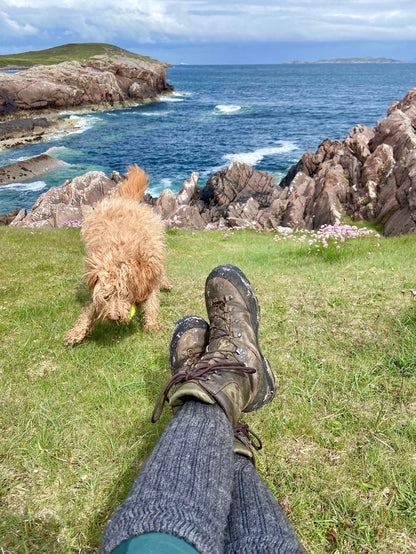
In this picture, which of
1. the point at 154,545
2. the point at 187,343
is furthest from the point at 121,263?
the point at 154,545

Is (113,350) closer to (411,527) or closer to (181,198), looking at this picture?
(411,527)

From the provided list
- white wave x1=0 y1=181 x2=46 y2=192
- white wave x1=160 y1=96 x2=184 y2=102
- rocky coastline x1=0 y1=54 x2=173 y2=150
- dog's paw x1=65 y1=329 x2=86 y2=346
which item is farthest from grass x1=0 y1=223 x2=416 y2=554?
white wave x1=160 y1=96 x2=184 y2=102

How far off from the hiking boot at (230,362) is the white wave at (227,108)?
269ft

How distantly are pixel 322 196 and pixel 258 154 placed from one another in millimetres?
26615

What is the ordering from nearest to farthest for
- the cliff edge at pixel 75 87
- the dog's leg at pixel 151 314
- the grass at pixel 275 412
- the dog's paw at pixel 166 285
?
the grass at pixel 275 412 → the dog's leg at pixel 151 314 → the dog's paw at pixel 166 285 → the cliff edge at pixel 75 87

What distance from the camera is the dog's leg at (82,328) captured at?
4.75 metres

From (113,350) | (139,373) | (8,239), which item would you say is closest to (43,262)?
(8,239)

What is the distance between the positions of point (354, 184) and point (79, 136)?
45.4m

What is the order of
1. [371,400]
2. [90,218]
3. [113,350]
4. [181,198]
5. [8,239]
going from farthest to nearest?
[181,198]
[8,239]
[90,218]
[113,350]
[371,400]

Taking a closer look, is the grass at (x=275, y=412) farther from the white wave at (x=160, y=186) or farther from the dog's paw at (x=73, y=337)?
the white wave at (x=160, y=186)

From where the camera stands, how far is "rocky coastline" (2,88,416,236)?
16.0 metres

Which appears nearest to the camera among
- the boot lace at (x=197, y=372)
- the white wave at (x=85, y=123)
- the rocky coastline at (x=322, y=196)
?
the boot lace at (x=197, y=372)

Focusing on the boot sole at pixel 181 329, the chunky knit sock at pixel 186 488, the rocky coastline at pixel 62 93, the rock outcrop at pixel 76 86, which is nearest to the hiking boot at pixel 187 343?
the boot sole at pixel 181 329

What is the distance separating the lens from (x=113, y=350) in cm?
463
